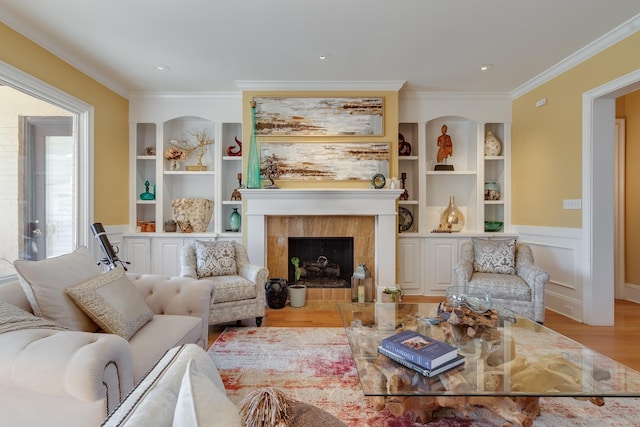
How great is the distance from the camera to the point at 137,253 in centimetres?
418

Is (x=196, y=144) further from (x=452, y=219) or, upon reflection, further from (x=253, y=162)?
(x=452, y=219)

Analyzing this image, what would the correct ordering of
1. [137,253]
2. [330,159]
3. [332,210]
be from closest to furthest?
[332,210], [330,159], [137,253]

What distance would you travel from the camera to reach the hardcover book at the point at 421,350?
148 cm

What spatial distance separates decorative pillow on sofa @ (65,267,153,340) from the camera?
1.60 metres

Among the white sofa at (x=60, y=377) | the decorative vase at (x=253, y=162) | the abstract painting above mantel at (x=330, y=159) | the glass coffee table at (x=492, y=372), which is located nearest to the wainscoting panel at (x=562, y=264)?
the glass coffee table at (x=492, y=372)

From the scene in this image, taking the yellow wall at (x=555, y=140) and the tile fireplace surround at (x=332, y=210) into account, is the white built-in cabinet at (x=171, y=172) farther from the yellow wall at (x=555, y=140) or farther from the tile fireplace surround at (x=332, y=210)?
the yellow wall at (x=555, y=140)

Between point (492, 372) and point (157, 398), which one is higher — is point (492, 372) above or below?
below

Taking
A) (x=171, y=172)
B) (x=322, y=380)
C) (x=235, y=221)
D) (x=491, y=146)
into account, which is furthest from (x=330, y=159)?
(x=322, y=380)

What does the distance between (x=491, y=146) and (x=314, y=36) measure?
2.87m

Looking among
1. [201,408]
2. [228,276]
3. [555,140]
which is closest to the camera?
[201,408]

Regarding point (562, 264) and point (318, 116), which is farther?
point (318, 116)

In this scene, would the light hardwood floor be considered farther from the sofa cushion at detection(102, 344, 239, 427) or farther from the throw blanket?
the sofa cushion at detection(102, 344, 239, 427)

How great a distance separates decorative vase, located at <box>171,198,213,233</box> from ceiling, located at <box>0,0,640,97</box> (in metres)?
1.47

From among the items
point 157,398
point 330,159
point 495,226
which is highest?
point 330,159
